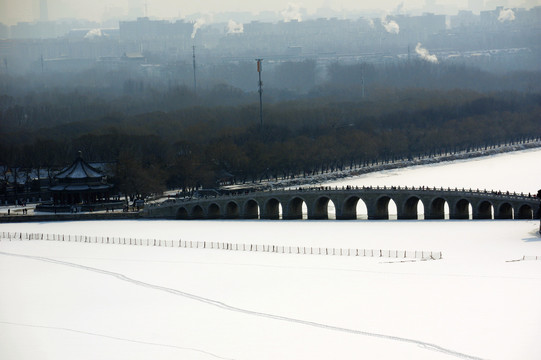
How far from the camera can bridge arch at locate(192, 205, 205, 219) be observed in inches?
3645

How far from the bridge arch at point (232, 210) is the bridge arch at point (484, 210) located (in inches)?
839

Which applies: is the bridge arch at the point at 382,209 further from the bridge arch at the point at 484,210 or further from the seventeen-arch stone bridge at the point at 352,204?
the bridge arch at the point at 484,210

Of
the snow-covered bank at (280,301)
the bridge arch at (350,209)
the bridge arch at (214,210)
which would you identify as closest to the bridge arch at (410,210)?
the bridge arch at (350,209)

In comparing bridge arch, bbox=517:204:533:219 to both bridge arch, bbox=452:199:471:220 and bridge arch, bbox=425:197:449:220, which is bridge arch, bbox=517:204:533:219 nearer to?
bridge arch, bbox=452:199:471:220

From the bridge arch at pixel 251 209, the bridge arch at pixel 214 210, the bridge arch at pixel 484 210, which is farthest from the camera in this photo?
the bridge arch at pixel 214 210

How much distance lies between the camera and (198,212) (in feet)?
305

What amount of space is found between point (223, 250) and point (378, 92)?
11911 cm

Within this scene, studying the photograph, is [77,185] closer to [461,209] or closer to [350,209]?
[350,209]

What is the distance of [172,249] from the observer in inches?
2908

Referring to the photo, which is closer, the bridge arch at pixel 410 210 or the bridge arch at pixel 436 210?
the bridge arch at pixel 436 210

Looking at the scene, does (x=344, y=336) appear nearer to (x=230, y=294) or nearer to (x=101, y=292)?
(x=230, y=294)

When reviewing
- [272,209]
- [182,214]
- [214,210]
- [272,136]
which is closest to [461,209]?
[272,209]

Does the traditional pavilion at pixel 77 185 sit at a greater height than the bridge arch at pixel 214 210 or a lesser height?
greater

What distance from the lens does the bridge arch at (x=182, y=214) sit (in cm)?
9262
